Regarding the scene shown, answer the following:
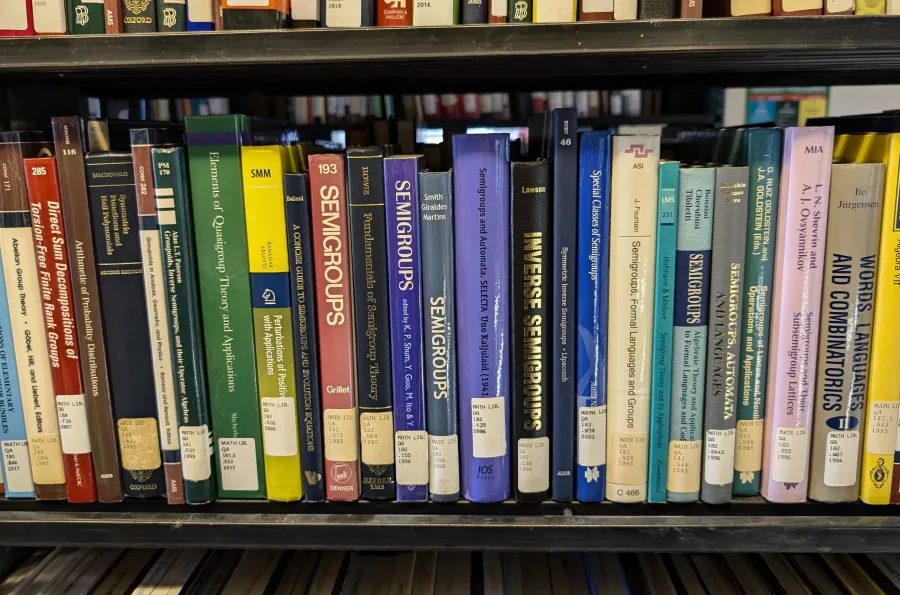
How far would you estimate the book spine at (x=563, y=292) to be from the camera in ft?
1.96

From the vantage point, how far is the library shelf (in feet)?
2.02

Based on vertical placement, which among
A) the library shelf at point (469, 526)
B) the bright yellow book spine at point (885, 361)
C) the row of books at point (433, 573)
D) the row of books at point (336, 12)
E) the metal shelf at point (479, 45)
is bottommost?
the row of books at point (433, 573)

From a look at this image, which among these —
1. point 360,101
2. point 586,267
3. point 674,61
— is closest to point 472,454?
point 586,267

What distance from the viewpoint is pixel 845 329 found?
0.61 m

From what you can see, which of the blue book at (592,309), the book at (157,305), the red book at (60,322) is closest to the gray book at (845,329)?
the blue book at (592,309)

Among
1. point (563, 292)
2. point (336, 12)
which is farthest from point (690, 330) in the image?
point (336, 12)

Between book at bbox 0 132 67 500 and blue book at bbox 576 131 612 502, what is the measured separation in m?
0.57

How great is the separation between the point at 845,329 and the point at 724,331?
12 cm

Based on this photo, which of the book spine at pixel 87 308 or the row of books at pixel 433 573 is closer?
the book spine at pixel 87 308

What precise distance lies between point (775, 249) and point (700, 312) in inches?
3.9

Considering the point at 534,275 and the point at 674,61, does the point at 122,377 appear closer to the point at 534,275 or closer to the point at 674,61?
the point at 534,275

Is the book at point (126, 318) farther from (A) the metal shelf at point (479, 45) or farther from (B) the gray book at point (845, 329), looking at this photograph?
(B) the gray book at point (845, 329)

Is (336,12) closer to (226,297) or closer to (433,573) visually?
(226,297)

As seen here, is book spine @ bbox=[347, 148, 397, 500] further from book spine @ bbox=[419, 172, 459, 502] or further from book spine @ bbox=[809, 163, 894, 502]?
book spine @ bbox=[809, 163, 894, 502]
